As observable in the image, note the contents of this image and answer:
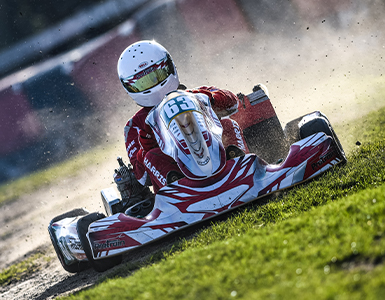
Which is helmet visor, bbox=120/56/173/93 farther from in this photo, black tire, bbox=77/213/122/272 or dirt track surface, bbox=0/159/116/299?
dirt track surface, bbox=0/159/116/299

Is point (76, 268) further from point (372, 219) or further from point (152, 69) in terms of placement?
point (372, 219)

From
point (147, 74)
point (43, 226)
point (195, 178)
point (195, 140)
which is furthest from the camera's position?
point (43, 226)

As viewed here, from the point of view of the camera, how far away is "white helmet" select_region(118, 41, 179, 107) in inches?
260

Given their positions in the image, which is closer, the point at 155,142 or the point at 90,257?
the point at 90,257

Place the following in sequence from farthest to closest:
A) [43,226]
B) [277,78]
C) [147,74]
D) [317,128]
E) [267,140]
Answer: [277,78] < [43,226] < [267,140] < [147,74] < [317,128]

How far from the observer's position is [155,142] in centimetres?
651

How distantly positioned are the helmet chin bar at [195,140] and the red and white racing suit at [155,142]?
592 millimetres

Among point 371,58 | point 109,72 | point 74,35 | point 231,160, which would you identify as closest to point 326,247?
point 231,160

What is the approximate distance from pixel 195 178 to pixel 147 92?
189 cm

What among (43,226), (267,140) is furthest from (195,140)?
(43,226)

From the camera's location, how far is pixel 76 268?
654cm

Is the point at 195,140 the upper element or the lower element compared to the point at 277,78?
lower

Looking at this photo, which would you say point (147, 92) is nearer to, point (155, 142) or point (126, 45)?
point (155, 142)

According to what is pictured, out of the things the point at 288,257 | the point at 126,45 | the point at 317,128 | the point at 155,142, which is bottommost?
the point at 288,257
